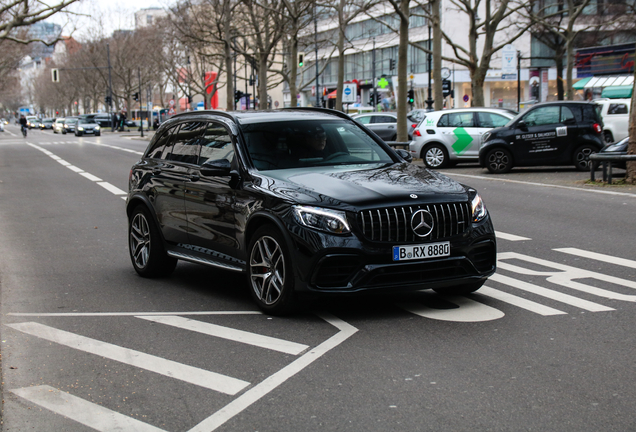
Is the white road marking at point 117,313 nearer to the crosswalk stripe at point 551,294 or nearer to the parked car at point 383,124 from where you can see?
the crosswalk stripe at point 551,294

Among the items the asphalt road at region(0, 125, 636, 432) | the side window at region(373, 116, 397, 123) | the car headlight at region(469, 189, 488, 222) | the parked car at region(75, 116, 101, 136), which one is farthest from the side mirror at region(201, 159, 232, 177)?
the parked car at region(75, 116, 101, 136)

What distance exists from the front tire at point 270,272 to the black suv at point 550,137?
1578cm

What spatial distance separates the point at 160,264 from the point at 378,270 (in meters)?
3.01

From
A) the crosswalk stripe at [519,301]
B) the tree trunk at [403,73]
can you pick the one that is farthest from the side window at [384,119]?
the crosswalk stripe at [519,301]

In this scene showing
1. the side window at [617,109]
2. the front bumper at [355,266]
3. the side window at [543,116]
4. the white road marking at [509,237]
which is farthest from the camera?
the side window at [617,109]

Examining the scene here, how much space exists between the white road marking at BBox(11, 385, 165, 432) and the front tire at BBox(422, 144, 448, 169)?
20.4 meters

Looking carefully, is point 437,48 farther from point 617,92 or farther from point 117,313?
point 117,313

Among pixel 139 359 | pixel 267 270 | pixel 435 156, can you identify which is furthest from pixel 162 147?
pixel 435 156

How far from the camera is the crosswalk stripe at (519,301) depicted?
649 centimetres

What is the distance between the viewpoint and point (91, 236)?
→ 11734mm

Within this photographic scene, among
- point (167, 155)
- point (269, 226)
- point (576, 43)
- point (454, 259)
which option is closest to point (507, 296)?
point (454, 259)

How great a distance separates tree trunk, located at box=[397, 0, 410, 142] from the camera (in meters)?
27.7

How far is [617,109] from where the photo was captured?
2684 cm

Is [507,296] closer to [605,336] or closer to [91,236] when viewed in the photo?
[605,336]
